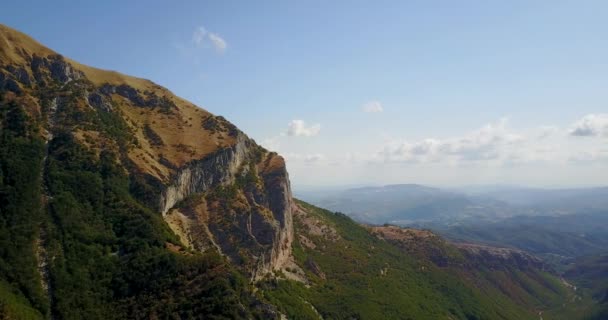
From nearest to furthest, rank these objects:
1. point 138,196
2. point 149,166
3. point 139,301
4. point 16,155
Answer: point 139,301 < point 16,155 < point 138,196 < point 149,166

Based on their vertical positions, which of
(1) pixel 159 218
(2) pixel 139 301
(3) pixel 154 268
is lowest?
(2) pixel 139 301

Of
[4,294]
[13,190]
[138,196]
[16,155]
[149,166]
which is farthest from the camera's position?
[149,166]

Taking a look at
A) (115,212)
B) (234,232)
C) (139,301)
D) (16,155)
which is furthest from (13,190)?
(234,232)

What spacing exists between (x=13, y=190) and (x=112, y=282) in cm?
4772

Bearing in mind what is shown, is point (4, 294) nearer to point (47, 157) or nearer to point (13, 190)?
point (13, 190)

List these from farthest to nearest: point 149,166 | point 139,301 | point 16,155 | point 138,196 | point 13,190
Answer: point 149,166
point 138,196
point 16,155
point 13,190
point 139,301

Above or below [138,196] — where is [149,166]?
above

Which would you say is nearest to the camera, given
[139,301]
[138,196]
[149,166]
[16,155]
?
[139,301]

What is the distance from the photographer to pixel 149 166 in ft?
652

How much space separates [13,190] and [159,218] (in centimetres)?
5040

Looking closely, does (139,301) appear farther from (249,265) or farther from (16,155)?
(16,155)

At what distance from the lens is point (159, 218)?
583ft

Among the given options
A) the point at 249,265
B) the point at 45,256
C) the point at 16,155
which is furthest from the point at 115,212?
the point at 249,265

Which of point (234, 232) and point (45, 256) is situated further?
point (234, 232)
